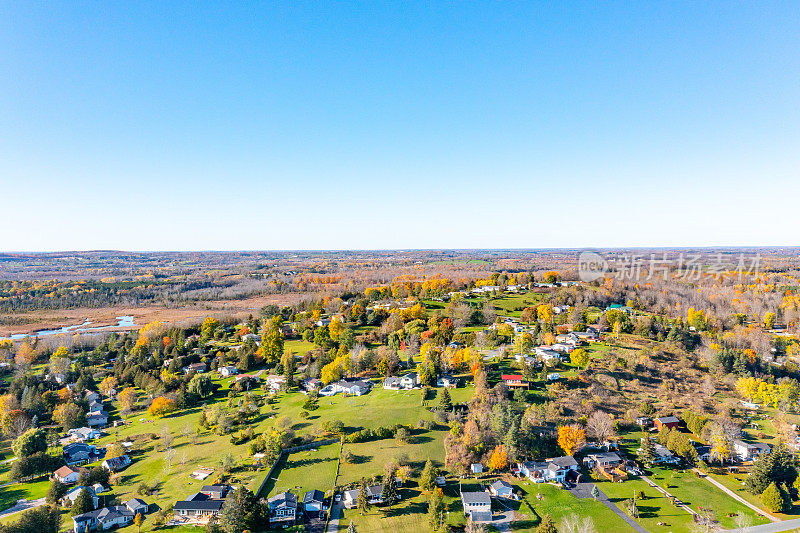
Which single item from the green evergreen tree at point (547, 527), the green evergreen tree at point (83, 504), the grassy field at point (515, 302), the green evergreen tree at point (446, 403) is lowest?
the green evergreen tree at point (83, 504)

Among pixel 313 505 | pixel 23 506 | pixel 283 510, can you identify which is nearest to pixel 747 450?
pixel 313 505

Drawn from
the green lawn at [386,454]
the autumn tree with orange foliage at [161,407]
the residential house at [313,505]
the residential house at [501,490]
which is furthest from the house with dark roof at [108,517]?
the residential house at [501,490]

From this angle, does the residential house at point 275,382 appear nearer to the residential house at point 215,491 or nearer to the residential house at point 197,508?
the residential house at point 215,491

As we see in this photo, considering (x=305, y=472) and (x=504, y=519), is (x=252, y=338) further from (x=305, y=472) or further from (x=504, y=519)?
(x=504, y=519)

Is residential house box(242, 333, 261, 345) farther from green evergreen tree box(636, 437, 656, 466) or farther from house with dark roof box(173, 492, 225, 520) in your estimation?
green evergreen tree box(636, 437, 656, 466)

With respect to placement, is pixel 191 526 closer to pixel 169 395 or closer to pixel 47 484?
pixel 47 484
